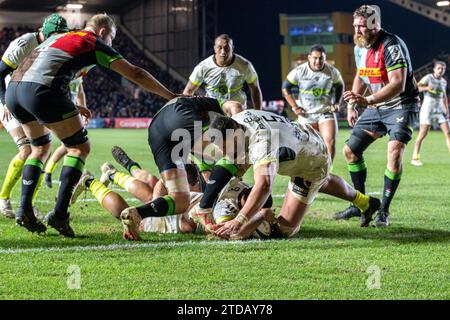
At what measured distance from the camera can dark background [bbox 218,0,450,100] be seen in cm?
4075

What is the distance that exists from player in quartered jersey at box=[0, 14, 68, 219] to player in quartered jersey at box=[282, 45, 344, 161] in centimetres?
484

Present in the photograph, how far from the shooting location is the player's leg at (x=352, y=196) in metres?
7.45

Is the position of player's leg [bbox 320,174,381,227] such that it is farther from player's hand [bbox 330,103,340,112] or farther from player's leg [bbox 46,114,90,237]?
player's hand [bbox 330,103,340,112]

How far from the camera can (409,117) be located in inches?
310

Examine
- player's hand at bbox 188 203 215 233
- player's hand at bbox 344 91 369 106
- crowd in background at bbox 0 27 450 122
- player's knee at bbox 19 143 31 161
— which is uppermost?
player's hand at bbox 344 91 369 106

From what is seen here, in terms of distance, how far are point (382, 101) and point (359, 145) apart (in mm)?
899

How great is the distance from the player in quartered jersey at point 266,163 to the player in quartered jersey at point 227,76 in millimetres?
3360

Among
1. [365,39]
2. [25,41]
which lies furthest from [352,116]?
[25,41]

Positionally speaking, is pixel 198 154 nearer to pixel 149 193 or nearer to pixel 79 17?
pixel 149 193

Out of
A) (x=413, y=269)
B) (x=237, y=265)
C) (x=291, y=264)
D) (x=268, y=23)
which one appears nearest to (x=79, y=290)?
(x=237, y=265)

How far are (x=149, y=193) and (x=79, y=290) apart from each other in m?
2.98

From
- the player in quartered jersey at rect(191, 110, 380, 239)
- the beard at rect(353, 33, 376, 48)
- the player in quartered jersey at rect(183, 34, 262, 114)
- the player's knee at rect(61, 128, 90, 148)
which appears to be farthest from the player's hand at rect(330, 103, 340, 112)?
the player's knee at rect(61, 128, 90, 148)

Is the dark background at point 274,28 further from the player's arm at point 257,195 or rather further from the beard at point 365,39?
the player's arm at point 257,195
